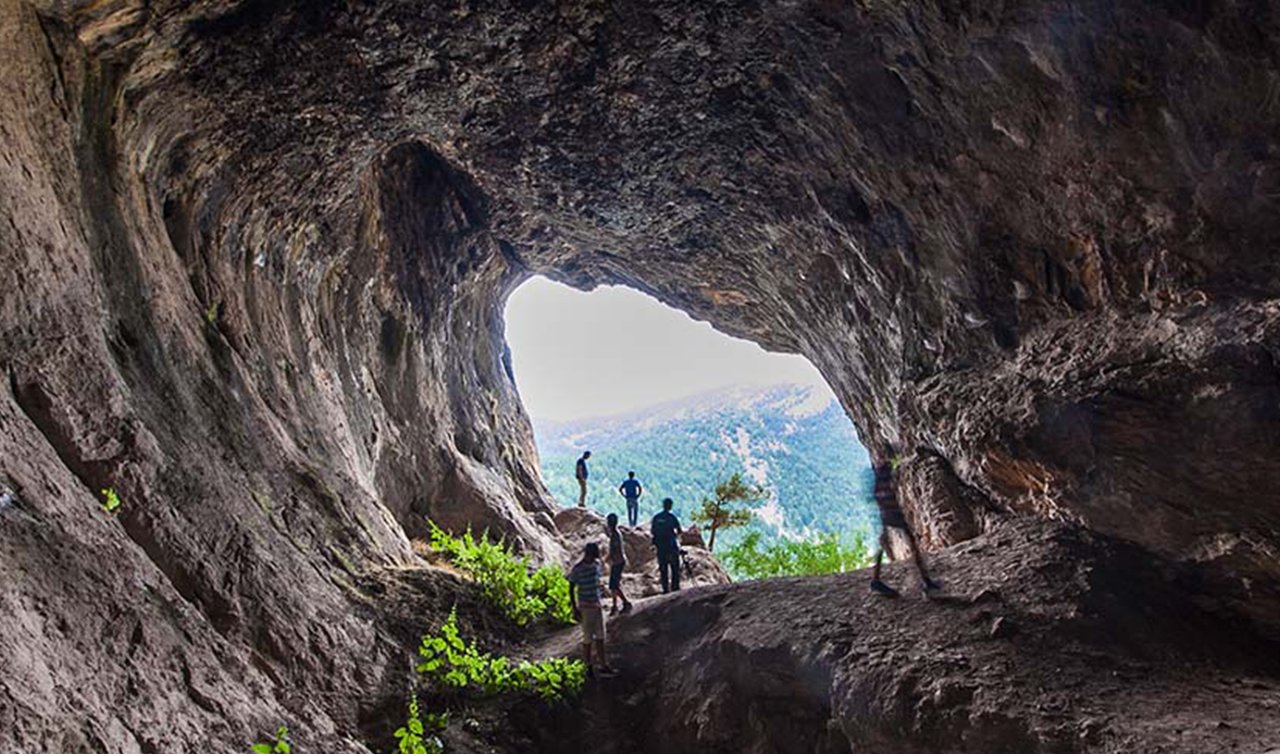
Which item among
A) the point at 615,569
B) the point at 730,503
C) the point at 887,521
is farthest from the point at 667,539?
the point at 730,503

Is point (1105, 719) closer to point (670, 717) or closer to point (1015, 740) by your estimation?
point (1015, 740)

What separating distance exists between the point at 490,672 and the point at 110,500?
433 cm

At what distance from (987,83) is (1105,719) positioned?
5808 mm

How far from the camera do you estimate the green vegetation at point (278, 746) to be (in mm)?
5523

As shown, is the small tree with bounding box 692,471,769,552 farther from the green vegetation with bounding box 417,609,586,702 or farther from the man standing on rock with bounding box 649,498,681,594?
the green vegetation with bounding box 417,609,586,702

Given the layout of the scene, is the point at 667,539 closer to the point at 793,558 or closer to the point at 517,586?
the point at 517,586

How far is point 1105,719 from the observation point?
5.86 m

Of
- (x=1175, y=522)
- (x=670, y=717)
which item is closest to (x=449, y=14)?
(x=670, y=717)

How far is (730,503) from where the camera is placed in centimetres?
2444

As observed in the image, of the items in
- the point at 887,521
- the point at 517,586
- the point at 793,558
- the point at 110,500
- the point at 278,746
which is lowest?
the point at 793,558

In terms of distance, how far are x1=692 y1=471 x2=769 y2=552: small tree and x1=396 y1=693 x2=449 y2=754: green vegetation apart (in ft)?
55.0

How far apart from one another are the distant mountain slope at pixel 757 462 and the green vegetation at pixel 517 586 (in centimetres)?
3478

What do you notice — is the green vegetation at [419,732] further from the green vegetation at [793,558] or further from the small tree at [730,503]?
the small tree at [730,503]

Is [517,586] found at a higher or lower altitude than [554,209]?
lower
